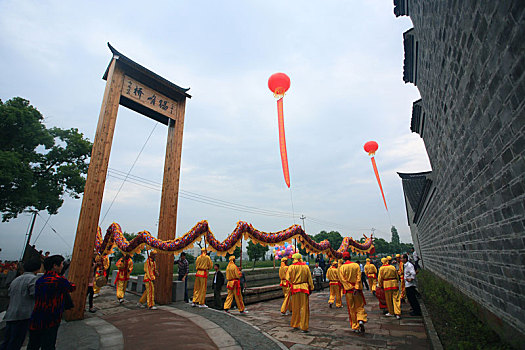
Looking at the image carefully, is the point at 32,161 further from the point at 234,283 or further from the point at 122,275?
the point at 234,283

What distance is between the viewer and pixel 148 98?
9.51 meters

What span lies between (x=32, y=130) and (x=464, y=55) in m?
22.1

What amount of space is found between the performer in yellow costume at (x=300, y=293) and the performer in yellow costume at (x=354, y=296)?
40.2 inches

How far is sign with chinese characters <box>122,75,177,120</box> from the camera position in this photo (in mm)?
8823

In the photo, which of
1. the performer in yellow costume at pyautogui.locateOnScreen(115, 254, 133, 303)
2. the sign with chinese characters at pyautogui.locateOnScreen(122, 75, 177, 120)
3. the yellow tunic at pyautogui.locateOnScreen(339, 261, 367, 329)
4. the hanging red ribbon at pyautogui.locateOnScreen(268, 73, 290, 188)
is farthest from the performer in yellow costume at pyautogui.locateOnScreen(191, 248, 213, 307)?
the sign with chinese characters at pyautogui.locateOnScreen(122, 75, 177, 120)

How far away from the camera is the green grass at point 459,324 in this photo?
3.47 meters

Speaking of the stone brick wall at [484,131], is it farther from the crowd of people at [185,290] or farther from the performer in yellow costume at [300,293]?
the performer in yellow costume at [300,293]

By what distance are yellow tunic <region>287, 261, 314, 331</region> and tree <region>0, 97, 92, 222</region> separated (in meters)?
16.6

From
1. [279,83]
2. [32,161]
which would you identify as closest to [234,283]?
[279,83]

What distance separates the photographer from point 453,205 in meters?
5.87

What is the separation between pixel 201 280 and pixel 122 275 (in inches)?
132

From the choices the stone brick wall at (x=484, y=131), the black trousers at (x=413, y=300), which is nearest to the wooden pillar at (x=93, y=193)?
the stone brick wall at (x=484, y=131)

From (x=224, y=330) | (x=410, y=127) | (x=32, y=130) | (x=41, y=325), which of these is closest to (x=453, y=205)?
(x=410, y=127)

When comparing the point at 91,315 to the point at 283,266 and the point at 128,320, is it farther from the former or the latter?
the point at 283,266
